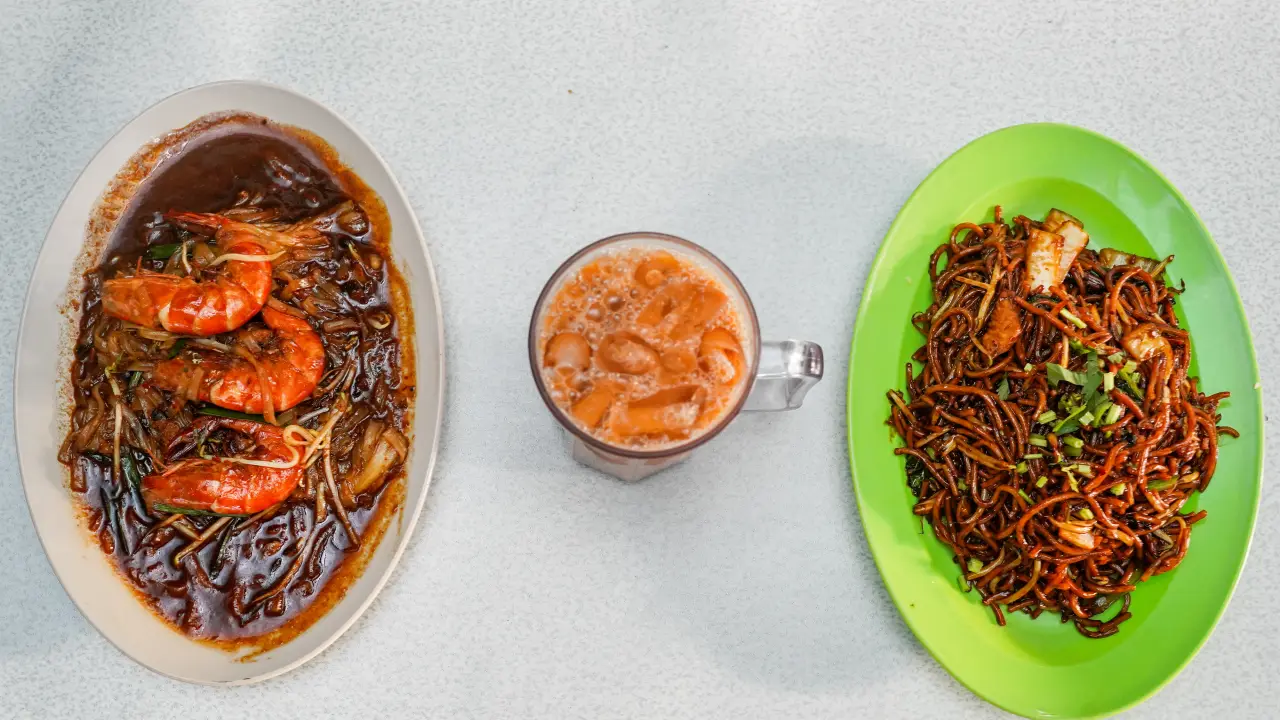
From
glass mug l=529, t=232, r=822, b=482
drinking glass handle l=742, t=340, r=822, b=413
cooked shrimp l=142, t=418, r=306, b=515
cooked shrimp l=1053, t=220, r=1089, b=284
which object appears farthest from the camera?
cooked shrimp l=1053, t=220, r=1089, b=284

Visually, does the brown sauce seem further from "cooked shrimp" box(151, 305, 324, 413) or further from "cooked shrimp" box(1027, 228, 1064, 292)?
"cooked shrimp" box(1027, 228, 1064, 292)

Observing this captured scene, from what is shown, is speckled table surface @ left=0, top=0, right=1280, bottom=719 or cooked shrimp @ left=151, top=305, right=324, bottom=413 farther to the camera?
speckled table surface @ left=0, top=0, right=1280, bottom=719

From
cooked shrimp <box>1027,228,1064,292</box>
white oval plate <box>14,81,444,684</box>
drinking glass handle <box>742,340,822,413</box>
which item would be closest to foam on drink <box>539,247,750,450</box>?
drinking glass handle <box>742,340,822,413</box>

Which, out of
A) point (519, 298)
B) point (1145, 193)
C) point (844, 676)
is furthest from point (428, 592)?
point (1145, 193)

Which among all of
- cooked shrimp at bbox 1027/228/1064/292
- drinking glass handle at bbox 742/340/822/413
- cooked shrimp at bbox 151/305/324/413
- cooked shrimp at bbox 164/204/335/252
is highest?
cooked shrimp at bbox 1027/228/1064/292

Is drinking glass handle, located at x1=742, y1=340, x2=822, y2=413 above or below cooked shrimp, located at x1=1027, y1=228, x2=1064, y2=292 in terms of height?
below

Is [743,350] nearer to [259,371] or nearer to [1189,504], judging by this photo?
[259,371]

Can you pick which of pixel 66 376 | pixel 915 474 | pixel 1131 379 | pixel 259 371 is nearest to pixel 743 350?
pixel 915 474
